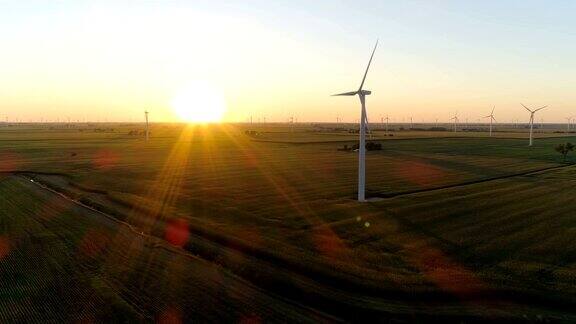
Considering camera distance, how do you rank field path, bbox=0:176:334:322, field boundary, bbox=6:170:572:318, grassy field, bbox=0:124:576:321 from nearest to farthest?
1. field path, bbox=0:176:334:322
2. field boundary, bbox=6:170:572:318
3. grassy field, bbox=0:124:576:321

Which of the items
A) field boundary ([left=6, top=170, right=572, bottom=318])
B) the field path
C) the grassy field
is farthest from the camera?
the grassy field

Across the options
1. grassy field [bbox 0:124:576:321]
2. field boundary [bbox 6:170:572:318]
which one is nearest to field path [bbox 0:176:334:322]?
grassy field [bbox 0:124:576:321]

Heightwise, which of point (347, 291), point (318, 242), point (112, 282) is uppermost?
point (318, 242)

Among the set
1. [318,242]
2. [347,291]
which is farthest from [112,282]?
[318,242]

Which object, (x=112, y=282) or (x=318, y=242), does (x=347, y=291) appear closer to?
(x=318, y=242)

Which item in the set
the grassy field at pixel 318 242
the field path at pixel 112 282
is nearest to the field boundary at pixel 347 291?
the grassy field at pixel 318 242

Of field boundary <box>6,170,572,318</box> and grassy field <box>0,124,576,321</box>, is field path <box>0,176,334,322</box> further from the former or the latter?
field boundary <box>6,170,572,318</box>

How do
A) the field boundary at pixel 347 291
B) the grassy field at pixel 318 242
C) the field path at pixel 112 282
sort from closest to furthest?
the field path at pixel 112 282, the field boundary at pixel 347 291, the grassy field at pixel 318 242

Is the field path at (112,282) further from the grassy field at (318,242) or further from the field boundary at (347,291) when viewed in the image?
the field boundary at (347,291)

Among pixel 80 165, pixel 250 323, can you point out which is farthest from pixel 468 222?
pixel 80 165

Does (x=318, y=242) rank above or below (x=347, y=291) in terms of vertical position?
above

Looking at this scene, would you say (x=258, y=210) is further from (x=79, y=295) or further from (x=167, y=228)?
(x=79, y=295)

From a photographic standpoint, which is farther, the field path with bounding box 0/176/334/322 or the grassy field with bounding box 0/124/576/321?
the grassy field with bounding box 0/124/576/321
